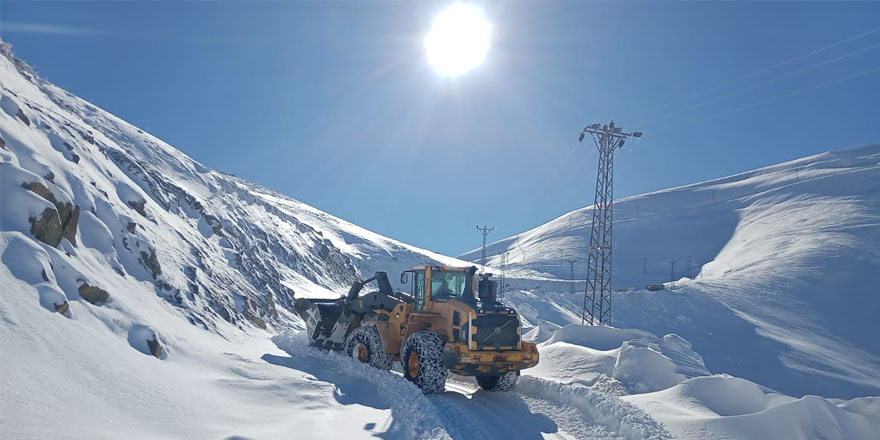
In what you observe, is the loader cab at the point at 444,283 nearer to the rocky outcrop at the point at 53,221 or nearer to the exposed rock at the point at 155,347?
the exposed rock at the point at 155,347

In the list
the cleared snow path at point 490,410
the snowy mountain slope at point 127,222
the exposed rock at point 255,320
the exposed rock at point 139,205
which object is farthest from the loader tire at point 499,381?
the exposed rock at point 139,205

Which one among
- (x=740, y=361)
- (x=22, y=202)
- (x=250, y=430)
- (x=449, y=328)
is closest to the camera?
(x=250, y=430)

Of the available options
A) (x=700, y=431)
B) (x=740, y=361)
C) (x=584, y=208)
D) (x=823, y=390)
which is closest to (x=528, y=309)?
(x=740, y=361)

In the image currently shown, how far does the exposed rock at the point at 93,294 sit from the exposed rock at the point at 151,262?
13.3ft

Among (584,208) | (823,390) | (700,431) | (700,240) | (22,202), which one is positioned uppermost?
(584,208)

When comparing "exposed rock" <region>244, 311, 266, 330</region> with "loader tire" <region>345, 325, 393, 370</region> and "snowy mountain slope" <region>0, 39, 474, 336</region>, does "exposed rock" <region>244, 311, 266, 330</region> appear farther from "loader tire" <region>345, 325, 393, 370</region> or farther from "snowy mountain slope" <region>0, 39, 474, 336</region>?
"loader tire" <region>345, 325, 393, 370</region>

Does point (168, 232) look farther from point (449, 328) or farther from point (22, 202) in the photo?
point (449, 328)

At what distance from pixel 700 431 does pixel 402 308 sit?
7.05 m

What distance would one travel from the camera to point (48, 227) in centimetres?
999

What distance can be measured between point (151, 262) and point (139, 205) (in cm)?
392

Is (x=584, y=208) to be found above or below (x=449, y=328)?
above

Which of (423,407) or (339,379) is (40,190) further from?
(423,407)

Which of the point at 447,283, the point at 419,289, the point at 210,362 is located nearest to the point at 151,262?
the point at 210,362

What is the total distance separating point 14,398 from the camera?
19.2 ft
